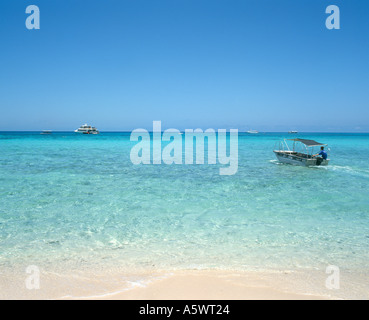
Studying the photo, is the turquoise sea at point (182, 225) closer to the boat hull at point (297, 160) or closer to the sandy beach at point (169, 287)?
the sandy beach at point (169, 287)

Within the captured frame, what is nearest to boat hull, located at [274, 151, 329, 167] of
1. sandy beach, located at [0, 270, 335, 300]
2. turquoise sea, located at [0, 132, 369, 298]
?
turquoise sea, located at [0, 132, 369, 298]

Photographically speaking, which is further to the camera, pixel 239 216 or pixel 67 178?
pixel 67 178

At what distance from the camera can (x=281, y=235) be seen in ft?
23.2

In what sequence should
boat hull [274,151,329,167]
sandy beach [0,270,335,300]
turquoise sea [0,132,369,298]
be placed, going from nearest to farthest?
sandy beach [0,270,335,300] < turquoise sea [0,132,369,298] < boat hull [274,151,329,167]

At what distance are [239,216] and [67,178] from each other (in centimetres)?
1078

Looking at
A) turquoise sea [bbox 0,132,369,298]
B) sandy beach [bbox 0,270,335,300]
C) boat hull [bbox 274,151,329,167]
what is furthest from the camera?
boat hull [bbox 274,151,329,167]

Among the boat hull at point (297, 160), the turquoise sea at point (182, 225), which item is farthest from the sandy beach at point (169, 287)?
the boat hull at point (297, 160)

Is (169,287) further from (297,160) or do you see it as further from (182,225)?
(297,160)

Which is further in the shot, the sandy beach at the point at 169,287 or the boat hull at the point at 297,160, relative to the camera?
the boat hull at the point at 297,160

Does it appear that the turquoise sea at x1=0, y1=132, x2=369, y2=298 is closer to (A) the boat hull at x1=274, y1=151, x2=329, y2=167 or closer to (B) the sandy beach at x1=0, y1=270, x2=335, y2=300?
(B) the sandy beach at x1=0, y1=270, x2=335, y2=300

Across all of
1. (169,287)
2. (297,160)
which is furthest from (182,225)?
(297,160)
